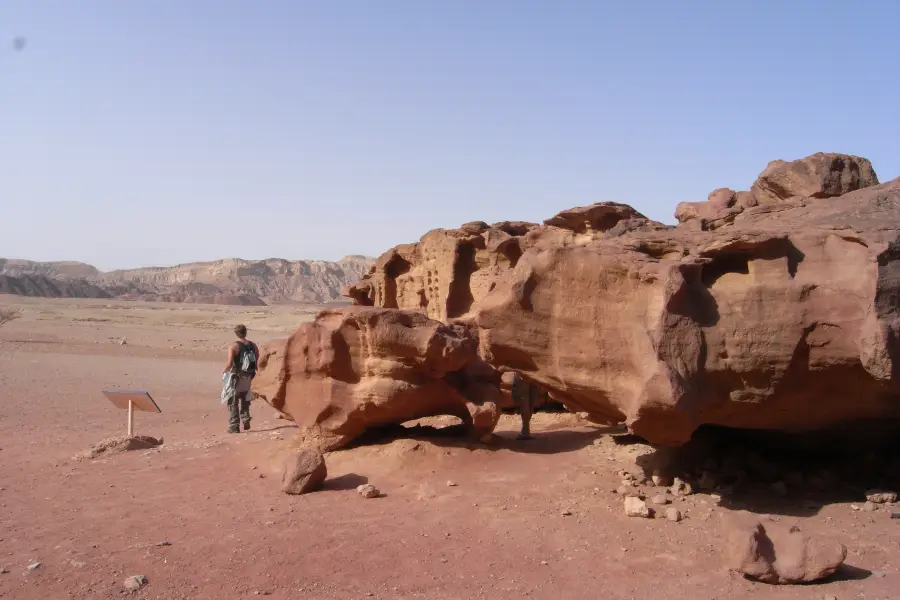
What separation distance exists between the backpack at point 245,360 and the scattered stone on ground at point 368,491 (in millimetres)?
4178

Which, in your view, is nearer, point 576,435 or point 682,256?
point 682,256

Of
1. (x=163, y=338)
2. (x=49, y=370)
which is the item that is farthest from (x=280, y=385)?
(x=163, y=338)

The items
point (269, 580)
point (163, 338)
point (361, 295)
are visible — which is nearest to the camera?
point (269, 580)

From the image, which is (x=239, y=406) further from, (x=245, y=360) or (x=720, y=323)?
(x=720, y=323)

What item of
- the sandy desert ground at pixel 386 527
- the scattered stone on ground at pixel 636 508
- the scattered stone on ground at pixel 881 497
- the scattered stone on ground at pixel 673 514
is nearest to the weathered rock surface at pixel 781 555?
the sandy desert ground at pixel 386 527

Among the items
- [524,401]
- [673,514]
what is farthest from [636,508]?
[524,401]

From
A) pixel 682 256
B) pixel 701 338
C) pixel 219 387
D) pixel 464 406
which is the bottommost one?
pixel 219 387

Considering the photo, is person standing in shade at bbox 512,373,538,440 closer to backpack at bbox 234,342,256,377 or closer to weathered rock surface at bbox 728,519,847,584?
backpack at bbox 234,342,256,377

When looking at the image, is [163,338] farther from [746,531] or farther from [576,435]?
[746,531]

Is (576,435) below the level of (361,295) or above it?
below

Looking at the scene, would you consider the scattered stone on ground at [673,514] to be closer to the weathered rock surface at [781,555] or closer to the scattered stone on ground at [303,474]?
the weathered rock surface at [781,555]

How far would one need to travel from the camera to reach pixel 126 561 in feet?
16.1

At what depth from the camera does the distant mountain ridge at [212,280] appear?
3057 inches

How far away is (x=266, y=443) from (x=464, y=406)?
2.58m
